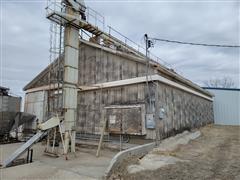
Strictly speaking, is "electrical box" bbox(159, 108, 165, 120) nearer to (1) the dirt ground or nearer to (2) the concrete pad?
(1) the dirt ground

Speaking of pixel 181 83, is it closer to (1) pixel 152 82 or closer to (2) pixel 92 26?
(1) pixel 152 82

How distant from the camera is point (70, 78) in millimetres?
9703

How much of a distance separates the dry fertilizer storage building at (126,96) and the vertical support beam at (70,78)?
56 cm

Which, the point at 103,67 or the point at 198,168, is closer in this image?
the point at 198,168

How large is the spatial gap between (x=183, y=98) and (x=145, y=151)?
5708 mm

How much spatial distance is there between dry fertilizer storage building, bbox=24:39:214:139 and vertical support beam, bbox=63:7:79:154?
560 mm

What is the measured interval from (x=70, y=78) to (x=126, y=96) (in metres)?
2.93

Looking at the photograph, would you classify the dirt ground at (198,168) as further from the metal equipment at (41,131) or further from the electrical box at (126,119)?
the metal equipment at (41,131)

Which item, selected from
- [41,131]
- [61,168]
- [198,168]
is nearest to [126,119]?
[41,131]

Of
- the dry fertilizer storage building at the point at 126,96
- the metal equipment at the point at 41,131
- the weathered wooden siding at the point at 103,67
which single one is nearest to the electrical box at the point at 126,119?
the dry fertilizer storage building at the point at 126,96

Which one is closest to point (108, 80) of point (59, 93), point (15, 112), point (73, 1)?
point (59, 93)

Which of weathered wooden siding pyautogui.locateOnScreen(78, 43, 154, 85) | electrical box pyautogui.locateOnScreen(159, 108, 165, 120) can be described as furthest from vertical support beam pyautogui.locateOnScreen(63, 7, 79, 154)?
electrical box pyautogui.locateOnScreen(159, 108, 165, 120)

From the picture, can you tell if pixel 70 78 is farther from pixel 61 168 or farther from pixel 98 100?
pixel 61 168

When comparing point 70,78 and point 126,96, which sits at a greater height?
point 70,78
